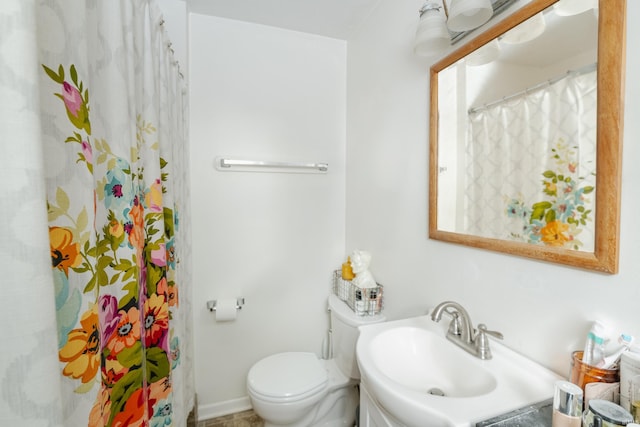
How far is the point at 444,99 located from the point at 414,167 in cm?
31

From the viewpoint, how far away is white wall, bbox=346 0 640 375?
622 mm

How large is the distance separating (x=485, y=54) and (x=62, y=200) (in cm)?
124

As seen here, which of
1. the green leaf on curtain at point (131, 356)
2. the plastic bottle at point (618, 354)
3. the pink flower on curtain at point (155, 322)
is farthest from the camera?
the pink flower on curtain at point (155, 322)

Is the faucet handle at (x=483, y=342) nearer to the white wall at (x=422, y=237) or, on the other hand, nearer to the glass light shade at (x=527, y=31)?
the white wall at (x=422, y=237)

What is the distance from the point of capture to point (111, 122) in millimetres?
656

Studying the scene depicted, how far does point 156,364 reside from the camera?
2.95 feet

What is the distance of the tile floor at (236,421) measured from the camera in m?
1.71

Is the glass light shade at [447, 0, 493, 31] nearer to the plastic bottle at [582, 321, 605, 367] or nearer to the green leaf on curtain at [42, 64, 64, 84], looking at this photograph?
the plastic bottle at [582, 321, 605, 367]

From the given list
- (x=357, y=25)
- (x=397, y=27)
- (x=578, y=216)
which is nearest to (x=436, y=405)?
(x=578, y=216)

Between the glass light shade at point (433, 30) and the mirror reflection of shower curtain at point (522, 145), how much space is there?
11.0 inches

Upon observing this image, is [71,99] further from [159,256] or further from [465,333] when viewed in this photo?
[465,333]

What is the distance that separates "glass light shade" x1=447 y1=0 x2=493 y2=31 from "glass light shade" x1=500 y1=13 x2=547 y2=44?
9 cm

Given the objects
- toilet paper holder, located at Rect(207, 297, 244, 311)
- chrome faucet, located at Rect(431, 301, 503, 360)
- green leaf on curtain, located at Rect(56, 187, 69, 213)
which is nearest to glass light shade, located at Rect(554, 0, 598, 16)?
chrome faucet, located at Rect(431, 301, 503, 360)

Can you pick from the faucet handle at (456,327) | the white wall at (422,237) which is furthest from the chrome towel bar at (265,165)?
the faucet handle at (456,327)
